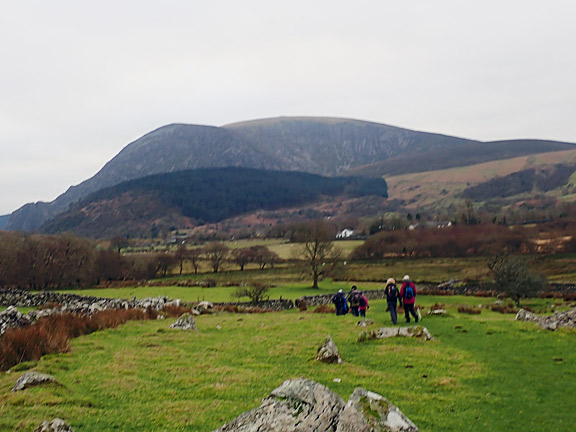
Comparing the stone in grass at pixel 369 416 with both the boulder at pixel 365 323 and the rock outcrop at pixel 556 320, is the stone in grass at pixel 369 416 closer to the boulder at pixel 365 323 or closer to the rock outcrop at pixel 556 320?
the boulder at pixel 365 323

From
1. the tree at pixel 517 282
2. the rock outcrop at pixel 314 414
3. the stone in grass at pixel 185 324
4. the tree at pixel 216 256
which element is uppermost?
the rock outcrop at pixel 314 414

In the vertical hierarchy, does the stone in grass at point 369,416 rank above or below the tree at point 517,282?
above

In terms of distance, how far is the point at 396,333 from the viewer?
63.6ft

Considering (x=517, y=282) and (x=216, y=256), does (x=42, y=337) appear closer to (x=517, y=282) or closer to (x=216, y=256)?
(x=517, y=282)

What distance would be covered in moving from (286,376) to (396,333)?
736 cm

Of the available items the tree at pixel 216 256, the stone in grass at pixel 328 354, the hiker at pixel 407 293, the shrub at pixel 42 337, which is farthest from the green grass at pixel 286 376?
the tree at pixel 216 256

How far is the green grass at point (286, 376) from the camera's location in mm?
10344

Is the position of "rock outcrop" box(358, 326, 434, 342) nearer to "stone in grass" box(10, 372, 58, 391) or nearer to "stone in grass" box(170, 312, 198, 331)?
"stone in grass" box(170, 312, 198, 331)

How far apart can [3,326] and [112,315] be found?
5107 millimetres

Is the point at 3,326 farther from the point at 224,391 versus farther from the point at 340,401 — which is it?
the point at 340,401

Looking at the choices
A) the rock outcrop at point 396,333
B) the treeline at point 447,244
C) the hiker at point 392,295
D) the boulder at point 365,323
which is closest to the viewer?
the rock outcrop at point 396,333

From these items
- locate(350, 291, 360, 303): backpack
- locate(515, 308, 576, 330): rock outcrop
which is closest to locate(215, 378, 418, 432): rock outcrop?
locate(515, 308, 576, 330): rock outcrop

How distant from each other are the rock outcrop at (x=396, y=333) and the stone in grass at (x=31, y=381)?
38.4 feet

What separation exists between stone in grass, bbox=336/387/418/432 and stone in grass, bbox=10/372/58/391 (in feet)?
27.3
